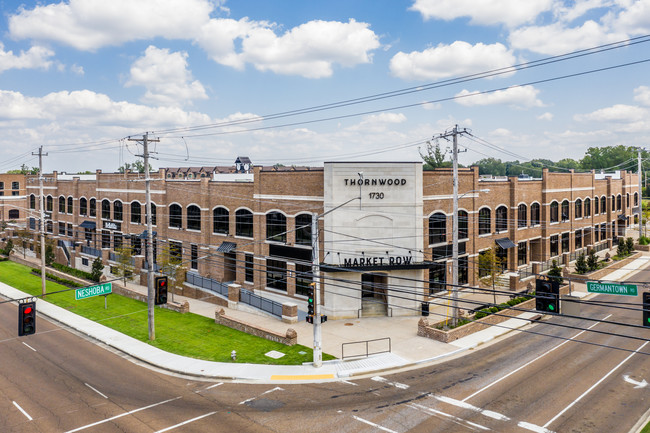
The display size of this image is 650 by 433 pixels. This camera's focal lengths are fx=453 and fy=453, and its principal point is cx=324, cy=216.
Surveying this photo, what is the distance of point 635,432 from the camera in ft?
54.4

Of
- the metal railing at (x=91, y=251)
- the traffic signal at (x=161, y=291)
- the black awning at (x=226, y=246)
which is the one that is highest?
the black awning at (x=226, y=246)

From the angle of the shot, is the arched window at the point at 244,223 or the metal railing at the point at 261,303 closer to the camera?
the metal railing at the point at 261,303

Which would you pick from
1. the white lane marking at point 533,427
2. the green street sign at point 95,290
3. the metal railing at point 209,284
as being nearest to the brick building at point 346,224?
the metal railing at point 209,284

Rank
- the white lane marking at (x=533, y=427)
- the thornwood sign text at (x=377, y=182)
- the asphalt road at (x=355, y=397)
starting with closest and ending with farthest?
the white lane marking at (x=533, y=427) < the asphalt road at (x=355, y=397) < the thornwood sign text at (x=377, y=182)

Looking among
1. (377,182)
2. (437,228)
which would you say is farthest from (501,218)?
(377,182)

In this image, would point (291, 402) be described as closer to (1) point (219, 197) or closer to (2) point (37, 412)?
(2) point (37, 412)

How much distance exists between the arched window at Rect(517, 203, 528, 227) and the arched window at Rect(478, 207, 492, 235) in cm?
535

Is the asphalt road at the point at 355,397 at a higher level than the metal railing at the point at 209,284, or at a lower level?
lower

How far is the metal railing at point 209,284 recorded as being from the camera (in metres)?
37.8

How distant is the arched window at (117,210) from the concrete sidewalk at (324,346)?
59.1 feet

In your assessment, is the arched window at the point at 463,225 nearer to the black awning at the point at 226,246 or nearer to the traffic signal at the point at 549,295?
the black awning at the point at 226,246

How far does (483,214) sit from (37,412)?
3695 cm

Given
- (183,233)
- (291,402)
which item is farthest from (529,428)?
(183,233)

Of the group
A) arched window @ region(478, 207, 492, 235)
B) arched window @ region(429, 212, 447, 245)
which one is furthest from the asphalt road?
arched window @ region(478, 207, 492, 235)
